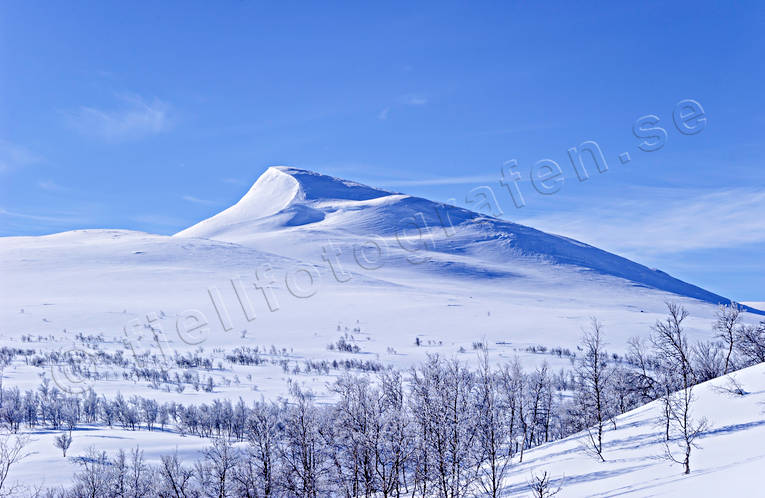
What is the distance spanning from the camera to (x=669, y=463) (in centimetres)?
1992

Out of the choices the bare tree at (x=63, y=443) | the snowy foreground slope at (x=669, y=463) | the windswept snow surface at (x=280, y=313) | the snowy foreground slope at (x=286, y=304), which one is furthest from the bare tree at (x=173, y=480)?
the snowy foreground slope at (x=286, y=304)

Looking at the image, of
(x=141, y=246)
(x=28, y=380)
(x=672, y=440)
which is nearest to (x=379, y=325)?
(x=28, y=380)

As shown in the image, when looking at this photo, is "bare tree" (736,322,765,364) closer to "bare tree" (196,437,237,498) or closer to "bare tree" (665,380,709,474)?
"bare tree" (665,380,709,474)

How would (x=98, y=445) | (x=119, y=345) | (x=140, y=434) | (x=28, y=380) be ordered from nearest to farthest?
(x=98, y=445), (x=140, y=434), (x=28, y=380), (x=119, y=345)

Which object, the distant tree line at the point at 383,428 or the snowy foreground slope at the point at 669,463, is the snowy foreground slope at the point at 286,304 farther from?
the snowy foreground slope at the point at 669,463

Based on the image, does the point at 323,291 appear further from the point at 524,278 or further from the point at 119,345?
the point at 524,278

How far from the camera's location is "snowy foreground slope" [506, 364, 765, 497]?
13148 millimetres

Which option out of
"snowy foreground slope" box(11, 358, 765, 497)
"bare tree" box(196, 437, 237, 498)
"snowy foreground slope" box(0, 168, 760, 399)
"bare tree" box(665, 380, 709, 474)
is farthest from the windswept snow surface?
"bare tree" box(196, 437, 237, 498)

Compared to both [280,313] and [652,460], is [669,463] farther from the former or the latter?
[280,313]

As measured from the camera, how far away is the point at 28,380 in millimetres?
59094

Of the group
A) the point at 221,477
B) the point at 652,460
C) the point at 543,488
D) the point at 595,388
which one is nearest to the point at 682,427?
the point at 652,460

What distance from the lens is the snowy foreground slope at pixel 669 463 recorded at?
13.1 metres

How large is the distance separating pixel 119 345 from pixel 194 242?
102m

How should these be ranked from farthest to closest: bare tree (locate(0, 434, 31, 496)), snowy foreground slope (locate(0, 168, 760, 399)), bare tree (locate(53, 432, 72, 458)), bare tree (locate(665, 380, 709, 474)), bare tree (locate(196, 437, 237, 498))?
1. snowy foreground slope (locate(0, 168, 760, 399))
2. bare tree (locate(53, 432, 72, 458))
3. bare tree (locate(196, 437, 237, 498))
4. bare tree (locate(0, 434, 31, 496))
5. bare tree (locate(665, 380, 709, 474))
